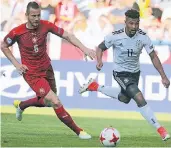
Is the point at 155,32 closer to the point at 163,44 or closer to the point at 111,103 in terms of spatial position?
the point at 163,44

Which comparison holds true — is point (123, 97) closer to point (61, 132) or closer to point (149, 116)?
point (61, 132)

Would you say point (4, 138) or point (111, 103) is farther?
point (111, 103)

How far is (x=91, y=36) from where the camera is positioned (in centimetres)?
1468

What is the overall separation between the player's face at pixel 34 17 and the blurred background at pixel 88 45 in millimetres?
4553

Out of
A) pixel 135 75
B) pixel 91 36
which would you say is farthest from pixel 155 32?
pixel 135 75

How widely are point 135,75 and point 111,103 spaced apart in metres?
3.84

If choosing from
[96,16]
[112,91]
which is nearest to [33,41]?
[112,91]

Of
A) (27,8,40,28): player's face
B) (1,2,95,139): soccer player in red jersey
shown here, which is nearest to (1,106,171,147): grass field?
(1,2,95,139): soccer player in red jersey

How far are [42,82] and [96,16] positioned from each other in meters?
5.08

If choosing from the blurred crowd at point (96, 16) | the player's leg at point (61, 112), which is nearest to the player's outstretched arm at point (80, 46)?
the player's leg at point (61, 112)

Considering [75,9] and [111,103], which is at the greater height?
[75,9]

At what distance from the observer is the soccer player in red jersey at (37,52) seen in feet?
31.8

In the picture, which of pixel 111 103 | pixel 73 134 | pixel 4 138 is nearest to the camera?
pixel 4 138

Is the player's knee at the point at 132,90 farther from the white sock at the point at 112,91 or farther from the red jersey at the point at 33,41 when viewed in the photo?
the red jersey at the point at 33,41
